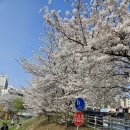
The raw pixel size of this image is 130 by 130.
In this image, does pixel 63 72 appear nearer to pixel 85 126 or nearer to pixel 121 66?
pixel 85 126

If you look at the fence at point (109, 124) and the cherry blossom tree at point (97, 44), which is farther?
the fence at point (109, 124)

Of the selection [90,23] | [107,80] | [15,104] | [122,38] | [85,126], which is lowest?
[85,126]

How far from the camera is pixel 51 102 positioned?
2623cm

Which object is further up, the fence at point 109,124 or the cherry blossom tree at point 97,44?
the cherry blossom tree at point 97,44

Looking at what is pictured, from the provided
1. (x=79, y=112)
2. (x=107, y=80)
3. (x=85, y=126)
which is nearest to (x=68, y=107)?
(x=85, y=126)

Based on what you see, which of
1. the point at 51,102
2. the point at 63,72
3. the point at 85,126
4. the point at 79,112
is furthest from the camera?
the point at 51,102

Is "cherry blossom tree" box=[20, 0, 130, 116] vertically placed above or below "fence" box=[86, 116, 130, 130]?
above

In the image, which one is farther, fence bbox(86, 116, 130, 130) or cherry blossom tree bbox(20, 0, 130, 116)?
fence bbox(86, 116, 130, 130)

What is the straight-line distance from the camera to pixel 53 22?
1199 centimetres

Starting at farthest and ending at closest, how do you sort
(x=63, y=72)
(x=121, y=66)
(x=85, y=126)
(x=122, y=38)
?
(x=63, y=72)
(x=85, y=126)
(x=121, y=66)
(x=122, y=38)

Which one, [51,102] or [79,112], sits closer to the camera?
[79,112]

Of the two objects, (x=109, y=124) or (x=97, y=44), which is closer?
(x=97, y=44)

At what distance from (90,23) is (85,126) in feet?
37.9

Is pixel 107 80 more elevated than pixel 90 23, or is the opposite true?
pixel 90 23
